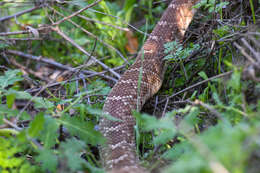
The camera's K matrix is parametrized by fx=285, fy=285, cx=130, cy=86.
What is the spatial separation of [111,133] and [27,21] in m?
5.10

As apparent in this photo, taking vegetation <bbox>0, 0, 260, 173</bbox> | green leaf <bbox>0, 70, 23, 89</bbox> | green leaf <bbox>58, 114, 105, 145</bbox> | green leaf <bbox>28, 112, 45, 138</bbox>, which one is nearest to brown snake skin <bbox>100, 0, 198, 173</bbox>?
vegetation <bbox>0, 0, 260, 173</bbox>

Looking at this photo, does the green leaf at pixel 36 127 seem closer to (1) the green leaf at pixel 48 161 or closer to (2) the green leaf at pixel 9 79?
(1) the green leaf at pixel 48 161

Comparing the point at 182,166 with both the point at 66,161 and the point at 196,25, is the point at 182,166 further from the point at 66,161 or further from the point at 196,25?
the point at 196,25

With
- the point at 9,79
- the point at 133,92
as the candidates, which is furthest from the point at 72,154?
the point at 133,92

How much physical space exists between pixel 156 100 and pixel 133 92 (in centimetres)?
34

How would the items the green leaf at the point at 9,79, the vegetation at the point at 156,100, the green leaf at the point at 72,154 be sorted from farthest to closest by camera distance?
the green leaf at the point at 9,79, the green leaf at the point at 72,154, the vegetation at the point at 156,100

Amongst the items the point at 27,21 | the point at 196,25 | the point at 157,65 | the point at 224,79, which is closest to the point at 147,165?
the point at 224,79

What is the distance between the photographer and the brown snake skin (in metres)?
2.72

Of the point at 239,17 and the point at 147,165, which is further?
the point at 239,17

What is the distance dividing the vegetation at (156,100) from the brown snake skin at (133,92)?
0.14 metres

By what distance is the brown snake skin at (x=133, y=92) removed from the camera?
107 inches

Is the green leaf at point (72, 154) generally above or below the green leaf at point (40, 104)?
below

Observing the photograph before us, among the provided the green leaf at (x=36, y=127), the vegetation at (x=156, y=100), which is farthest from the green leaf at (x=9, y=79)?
the green leaf at (x=36, y=127)

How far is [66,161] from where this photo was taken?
203 centimetres
